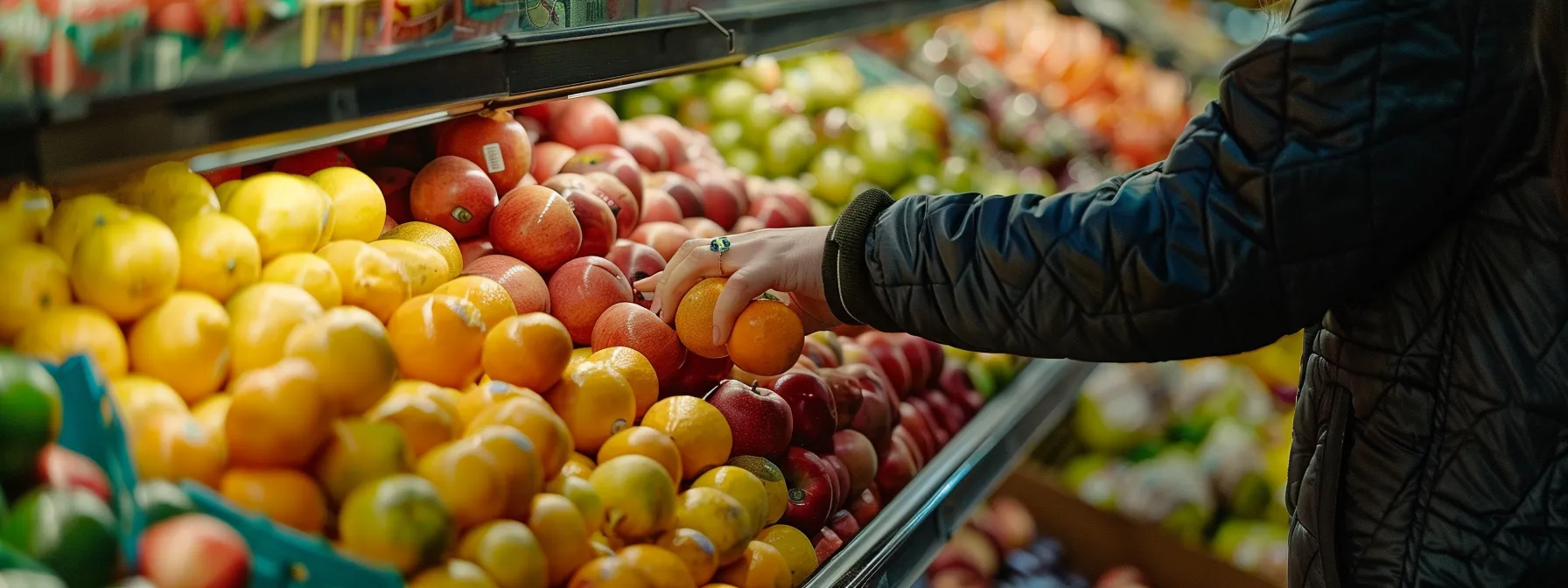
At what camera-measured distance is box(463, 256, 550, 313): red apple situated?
1682mm

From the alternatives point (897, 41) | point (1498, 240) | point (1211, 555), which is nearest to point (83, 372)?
point (1498, 240)

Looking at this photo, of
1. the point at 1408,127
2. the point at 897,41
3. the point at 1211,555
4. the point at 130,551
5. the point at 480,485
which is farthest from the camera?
the point at 897,41

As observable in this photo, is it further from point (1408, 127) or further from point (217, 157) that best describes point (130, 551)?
point (1408, 127)

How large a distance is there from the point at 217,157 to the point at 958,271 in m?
0.90

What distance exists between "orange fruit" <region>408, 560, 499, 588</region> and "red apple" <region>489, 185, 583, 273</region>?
29.5 inches

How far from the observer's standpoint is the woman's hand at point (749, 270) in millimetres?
1592

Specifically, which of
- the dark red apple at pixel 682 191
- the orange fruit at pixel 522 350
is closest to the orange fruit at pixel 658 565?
the orange fruit at pixel 522 350

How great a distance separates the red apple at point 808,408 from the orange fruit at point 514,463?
64cm

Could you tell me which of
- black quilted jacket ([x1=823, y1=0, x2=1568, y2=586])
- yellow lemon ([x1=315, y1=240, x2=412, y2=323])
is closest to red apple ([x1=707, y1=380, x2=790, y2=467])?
black quilted jacket ([x1=823, y1=0, x2=1568, y2=586])

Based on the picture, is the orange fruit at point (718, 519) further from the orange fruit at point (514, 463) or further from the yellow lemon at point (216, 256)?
the yellow lemon at point (216, 256)

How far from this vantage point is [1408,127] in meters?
1.26

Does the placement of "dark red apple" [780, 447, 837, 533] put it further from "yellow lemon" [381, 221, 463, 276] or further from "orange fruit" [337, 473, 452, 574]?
"orange fruit" [337, 473, 452, 574]

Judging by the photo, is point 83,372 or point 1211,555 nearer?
point 83,372

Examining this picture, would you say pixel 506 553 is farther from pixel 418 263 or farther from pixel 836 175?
pixel 836 175
